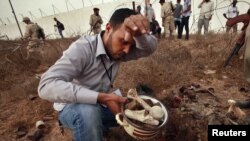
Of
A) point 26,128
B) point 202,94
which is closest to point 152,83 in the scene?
point 202,94

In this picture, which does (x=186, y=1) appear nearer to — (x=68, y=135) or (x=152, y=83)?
(x=152, y=83)

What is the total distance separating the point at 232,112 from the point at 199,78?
1113mm

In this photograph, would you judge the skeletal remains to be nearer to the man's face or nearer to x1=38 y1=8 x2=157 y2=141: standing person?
x1=38 y1=8 x2=157 y2=141: standing person

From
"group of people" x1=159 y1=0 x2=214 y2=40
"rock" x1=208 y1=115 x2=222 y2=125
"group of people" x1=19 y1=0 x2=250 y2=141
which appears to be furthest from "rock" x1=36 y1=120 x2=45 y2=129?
"group of people" x1=159 y1=0 x2=214 y2=40

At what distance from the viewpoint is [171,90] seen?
296 centimetres

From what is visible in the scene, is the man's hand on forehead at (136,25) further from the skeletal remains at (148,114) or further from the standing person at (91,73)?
the skeletal remains at (148,114)

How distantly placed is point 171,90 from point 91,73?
1540mm

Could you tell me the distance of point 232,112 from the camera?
2.30 m

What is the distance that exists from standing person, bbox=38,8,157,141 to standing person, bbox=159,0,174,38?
18.7ft

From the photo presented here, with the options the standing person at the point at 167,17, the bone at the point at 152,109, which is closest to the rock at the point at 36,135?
the bone at the point at 152,109

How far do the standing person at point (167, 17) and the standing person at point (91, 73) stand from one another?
225 inches

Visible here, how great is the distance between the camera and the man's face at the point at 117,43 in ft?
4.64

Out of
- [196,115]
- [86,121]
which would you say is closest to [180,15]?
[196,115]

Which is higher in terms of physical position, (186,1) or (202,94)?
(186,1)
